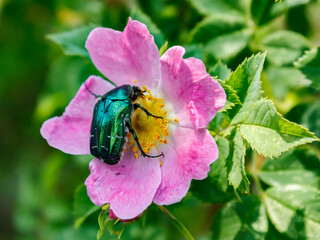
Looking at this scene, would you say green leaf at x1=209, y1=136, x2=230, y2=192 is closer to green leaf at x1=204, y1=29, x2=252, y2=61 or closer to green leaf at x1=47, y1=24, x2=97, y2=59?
green leaf at x1=204, y1=29, x2=252, y2=61

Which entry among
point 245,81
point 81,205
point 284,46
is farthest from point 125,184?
point 284,46

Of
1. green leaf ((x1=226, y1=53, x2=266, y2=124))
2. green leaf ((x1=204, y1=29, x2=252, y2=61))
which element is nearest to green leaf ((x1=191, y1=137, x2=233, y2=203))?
green leaf ((x1=226, y1=53, x2=266, y2=124))

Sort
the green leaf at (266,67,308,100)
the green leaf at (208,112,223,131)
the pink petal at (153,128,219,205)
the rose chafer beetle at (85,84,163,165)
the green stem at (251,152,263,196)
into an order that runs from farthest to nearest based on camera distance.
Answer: the green leaf at (266,67,308,100) → the green stem at (251,152,263,196) → the green leaf at (208,112,223,131) → the rose chafer beetle at (85,84,163,165) → the pink petal at (153,128,219,205)

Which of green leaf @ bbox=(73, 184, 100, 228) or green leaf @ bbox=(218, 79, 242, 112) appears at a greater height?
green leaf @ bbox=(218, 79, 242, 112)

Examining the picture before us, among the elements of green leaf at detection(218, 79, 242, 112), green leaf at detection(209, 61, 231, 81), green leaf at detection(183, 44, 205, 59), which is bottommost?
green leaf at detection(183, 44, 205, 59)

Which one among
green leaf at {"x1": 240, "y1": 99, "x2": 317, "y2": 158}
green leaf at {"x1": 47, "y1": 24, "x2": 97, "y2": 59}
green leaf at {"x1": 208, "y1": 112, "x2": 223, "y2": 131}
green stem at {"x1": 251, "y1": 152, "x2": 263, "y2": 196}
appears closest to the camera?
green leaf at {"x1": 240, "y1": 99, "x2": 317, "y2": 158}

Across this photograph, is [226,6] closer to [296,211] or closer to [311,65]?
[311,65]
